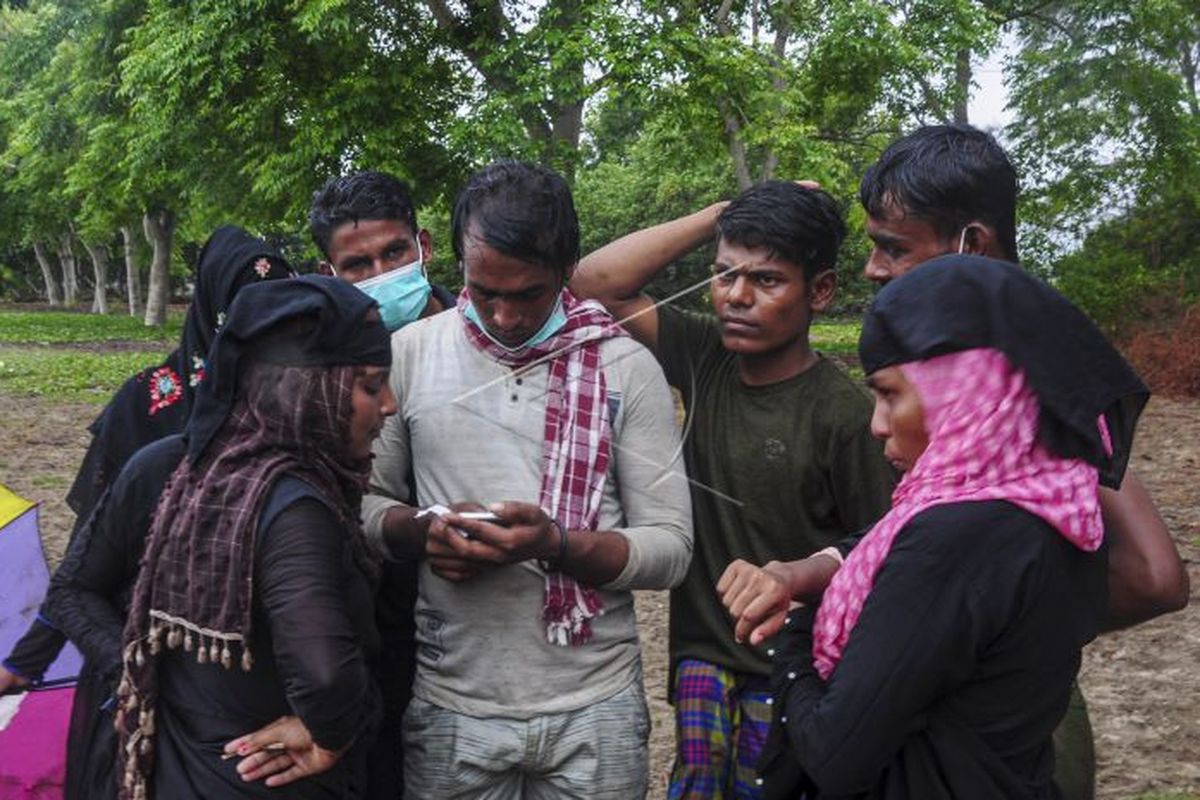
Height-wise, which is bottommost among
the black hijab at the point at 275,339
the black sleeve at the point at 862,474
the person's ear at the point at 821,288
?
the black sleeve at the point at 862,474

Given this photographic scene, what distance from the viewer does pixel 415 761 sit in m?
2.38

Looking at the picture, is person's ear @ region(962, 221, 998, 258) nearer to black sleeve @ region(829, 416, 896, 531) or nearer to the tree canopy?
black sleeve @ region(829, 416, 896, 531)

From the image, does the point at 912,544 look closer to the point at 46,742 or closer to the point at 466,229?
the point at 466,229

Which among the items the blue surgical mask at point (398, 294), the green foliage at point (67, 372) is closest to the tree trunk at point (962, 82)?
the green foliage at point (67, 372)

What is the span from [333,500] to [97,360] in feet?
62.0

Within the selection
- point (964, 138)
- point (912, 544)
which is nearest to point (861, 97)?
point (964, 138)

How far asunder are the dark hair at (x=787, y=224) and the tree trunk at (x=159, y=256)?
2808 centimetres

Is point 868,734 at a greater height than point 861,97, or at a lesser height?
lesser

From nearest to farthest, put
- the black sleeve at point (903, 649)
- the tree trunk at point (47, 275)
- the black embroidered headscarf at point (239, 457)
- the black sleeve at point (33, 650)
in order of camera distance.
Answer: the black sleeve at point (903, 649) → the black embroidered headscarf at point (239, 457) → the black sleeve at point (33, 650) → the tree trunk at point (47, 275)

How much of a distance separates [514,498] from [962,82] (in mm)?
15220

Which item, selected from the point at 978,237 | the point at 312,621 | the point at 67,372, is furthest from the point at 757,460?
the point at 67,372

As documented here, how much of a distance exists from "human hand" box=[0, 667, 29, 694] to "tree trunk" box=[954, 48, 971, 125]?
12216 millimetres

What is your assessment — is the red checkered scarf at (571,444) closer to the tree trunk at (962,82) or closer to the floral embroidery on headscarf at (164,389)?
the floral embroidery on headscarf at (164,389)

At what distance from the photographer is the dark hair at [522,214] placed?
2293mm
